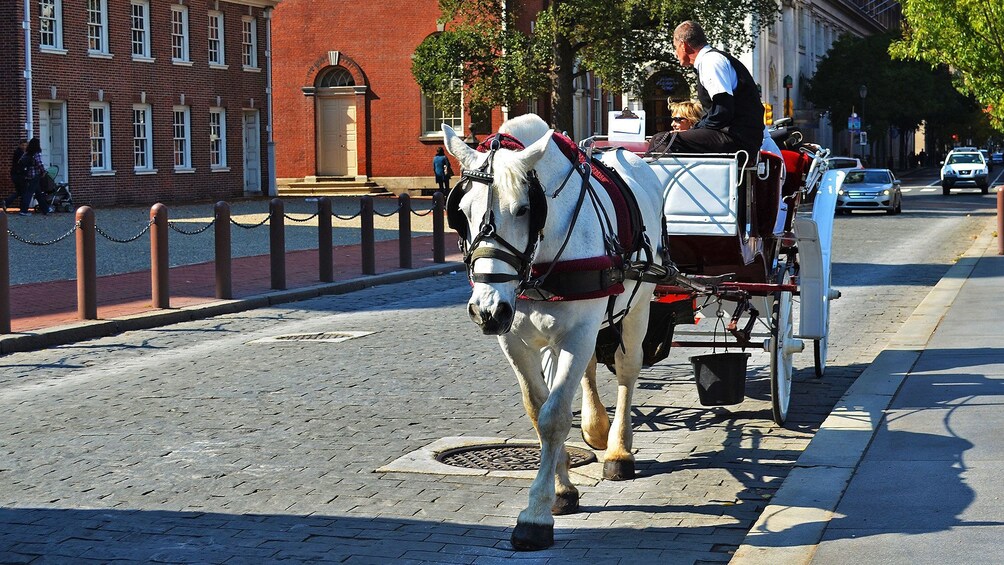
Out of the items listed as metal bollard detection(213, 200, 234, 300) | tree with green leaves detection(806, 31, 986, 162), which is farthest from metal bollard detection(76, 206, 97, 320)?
tree with green leaves detection(806, 31, 986, 162)

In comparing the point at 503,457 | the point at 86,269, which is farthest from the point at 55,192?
the point at 503,457

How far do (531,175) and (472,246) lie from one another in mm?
399

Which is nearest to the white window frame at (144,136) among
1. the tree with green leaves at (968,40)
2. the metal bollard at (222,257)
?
the tree with green leaves at (968,40)

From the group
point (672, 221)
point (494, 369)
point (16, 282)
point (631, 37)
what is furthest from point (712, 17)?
point (672, 221)

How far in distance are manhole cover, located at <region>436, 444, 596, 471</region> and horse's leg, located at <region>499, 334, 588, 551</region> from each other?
130 centimetres

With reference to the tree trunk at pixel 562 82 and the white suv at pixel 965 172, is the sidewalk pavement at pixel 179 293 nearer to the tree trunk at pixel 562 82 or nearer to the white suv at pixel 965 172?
the tree trunk at pixel 562 82

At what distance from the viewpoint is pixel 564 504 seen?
6273 mm

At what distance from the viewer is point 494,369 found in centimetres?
1079

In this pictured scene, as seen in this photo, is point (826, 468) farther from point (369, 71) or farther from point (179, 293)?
point (369, 71)

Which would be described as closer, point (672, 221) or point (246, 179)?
point (672, 221)

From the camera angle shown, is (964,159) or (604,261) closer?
(604,261)

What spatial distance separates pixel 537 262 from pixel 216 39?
3900 cm

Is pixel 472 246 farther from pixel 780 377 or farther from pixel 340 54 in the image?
pixel 340 54

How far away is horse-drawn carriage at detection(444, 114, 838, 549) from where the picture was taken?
5.50m
